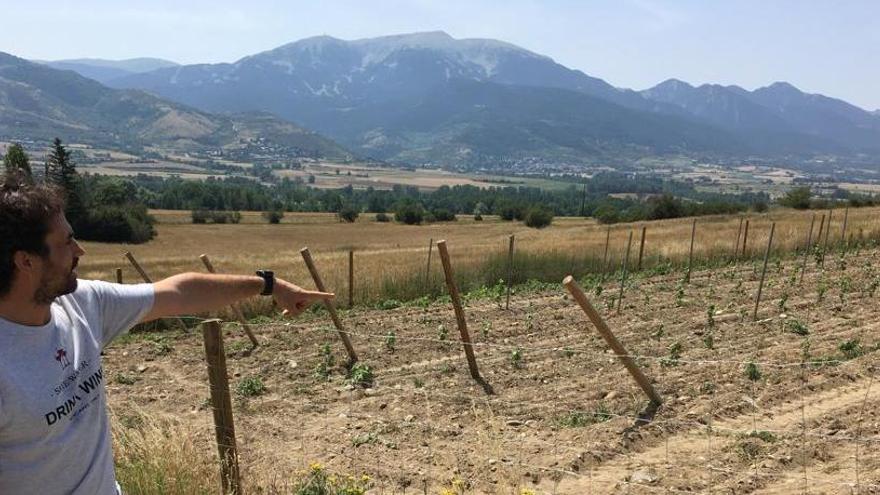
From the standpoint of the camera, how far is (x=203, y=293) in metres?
3.25

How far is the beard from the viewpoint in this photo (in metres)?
2.38

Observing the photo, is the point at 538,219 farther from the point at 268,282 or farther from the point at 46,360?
the point at 46,360

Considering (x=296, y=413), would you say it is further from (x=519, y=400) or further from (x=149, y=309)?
(x=149, y=309)

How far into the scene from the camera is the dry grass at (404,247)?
18.8 metres

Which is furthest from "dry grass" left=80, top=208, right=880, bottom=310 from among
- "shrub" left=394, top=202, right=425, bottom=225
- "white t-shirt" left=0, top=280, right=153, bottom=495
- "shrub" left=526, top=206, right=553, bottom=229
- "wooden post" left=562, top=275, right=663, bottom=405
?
"white t-shirt" left=0, top=280, right=153, bottom=495

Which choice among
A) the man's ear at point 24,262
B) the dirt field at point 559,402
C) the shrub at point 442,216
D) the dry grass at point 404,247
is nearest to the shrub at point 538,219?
the dry grass at point 404,247

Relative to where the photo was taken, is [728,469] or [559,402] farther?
[559,402]

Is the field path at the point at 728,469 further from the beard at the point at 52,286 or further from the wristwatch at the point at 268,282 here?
the beard at the point at 52,286

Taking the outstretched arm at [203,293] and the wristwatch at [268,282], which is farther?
the wristwatch at [268,282]

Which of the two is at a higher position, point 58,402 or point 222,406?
point 58,402

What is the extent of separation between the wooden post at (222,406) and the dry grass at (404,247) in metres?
11.6

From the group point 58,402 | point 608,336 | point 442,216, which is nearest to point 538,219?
point 442,216

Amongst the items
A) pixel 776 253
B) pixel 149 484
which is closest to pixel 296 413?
pixel 149 484

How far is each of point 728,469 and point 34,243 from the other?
5699 millimetres
